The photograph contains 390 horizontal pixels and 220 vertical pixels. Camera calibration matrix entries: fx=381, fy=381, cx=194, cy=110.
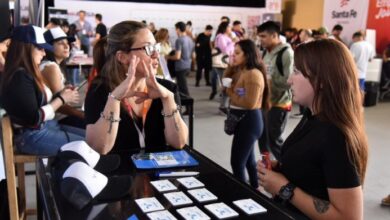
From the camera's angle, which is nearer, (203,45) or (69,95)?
(69,95)

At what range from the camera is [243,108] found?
2.77m

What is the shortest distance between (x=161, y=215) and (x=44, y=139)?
1673 millimetres

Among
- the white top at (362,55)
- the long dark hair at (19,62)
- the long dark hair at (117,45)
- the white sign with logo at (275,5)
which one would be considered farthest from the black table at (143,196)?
the white sign with logo at (275,5)

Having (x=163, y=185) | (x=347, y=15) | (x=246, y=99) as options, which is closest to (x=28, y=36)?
(x=246, y=99)

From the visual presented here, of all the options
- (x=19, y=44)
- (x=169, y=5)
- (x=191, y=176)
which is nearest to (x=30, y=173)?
(x=19, y=44)

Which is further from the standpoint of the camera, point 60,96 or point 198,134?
point 198,134

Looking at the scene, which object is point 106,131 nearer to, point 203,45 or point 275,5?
point 203,45

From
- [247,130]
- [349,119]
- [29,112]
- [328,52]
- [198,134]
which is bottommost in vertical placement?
[198,134]

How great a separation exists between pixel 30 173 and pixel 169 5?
326 inches

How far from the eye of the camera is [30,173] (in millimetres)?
3297

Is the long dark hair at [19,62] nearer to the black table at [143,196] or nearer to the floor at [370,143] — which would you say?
the floor at [370,143]

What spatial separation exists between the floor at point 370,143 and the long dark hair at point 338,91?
1731 millimetres

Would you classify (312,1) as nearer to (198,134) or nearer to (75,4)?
(75,4)

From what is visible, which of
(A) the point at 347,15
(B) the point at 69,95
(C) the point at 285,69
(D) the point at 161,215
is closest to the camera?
(D) the point at 161,215
